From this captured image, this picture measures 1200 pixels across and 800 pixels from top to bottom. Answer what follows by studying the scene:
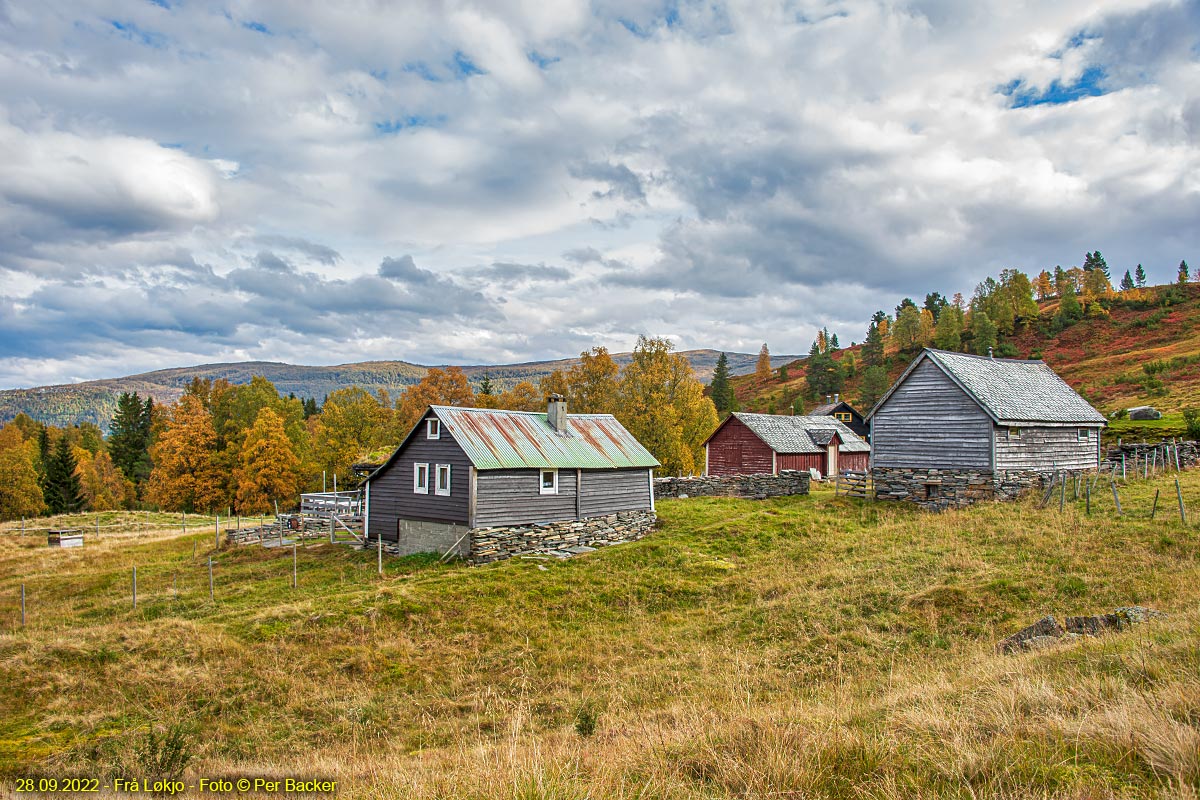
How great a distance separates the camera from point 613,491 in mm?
31703

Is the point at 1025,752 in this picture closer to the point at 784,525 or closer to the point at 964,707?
the point at 964,707

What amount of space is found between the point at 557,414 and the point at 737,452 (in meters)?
22.7

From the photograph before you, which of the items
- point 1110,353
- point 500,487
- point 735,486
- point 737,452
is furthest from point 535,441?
point 1110,353

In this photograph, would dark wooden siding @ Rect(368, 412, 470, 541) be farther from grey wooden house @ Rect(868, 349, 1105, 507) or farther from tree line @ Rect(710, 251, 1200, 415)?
tree line @ Rect(710, 251, 1200, 415)

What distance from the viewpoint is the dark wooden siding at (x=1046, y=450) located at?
30078mm

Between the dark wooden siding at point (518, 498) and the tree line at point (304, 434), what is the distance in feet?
79.2

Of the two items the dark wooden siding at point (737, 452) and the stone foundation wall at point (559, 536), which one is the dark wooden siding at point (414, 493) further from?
the dark wooden siding at point (737, 452)

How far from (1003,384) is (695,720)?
107ft

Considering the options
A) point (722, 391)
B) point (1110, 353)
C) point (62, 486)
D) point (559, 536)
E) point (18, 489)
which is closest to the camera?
point (559, 536)

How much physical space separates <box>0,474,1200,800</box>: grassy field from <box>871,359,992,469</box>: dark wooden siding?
5.35 m

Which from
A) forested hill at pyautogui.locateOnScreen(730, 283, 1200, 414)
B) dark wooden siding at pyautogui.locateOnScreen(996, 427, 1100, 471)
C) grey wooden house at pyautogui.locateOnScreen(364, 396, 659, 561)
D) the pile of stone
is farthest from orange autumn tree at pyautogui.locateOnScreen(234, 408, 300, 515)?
forested hill at pyautogui.locateOnScreen(730, 283, 1200, 414)

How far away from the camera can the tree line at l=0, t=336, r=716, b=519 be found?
55.0 m

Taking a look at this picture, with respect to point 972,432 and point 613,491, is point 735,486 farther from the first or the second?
point 972,432

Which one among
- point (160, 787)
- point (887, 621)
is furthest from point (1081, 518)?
point (160, 787)
